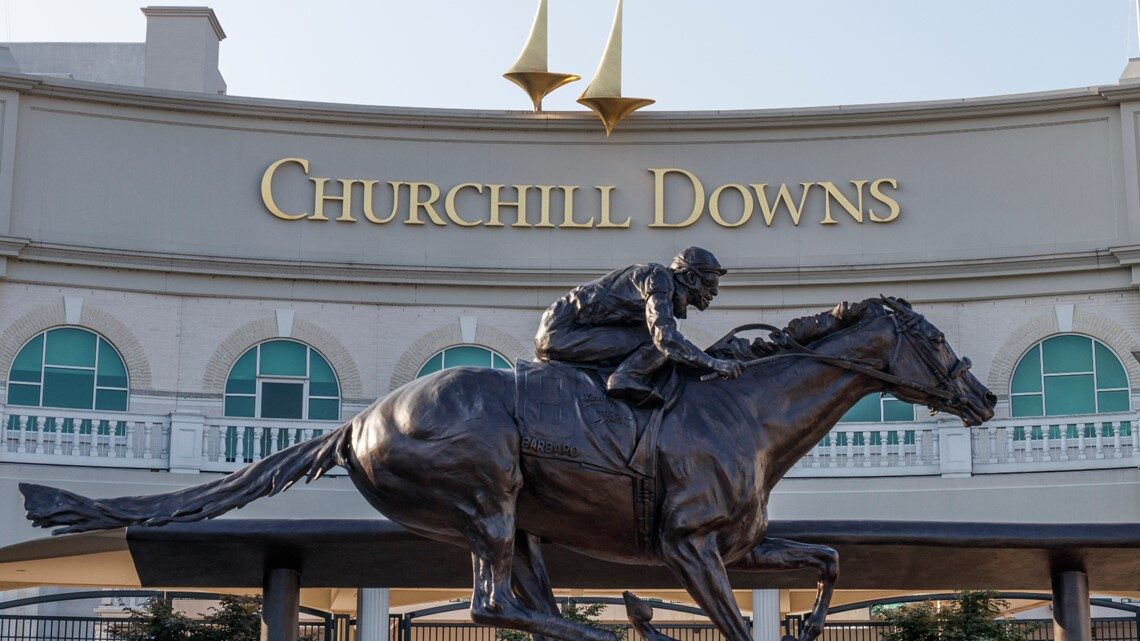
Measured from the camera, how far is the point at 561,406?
8211 millimetres

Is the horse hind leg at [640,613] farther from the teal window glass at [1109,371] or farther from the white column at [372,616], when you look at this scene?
the teal window glass at [1109,371]

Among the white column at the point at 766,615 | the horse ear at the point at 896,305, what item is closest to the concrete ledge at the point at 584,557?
the horse ear at the point at 896,305

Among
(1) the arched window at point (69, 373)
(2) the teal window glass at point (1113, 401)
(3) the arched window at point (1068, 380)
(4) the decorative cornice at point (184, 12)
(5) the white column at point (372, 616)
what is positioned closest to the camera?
(5) the white column at point (372, 616)

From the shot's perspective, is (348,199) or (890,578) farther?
(348,199)

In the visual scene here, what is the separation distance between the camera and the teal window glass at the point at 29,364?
27.4 metres

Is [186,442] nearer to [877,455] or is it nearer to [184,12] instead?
[877,455]

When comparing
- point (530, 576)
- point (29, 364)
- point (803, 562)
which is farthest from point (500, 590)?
point (29, 364)

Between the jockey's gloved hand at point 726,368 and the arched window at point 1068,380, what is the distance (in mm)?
20517

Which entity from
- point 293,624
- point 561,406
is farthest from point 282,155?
point 561,406

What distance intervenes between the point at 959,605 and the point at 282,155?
579 inches

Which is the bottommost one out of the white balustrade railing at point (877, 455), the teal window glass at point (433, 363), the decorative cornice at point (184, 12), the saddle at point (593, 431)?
the saddle at point (593, 431)

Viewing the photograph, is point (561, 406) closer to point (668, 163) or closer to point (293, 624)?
point (293, 624)

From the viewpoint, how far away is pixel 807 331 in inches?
346

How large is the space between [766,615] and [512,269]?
25.8ft
